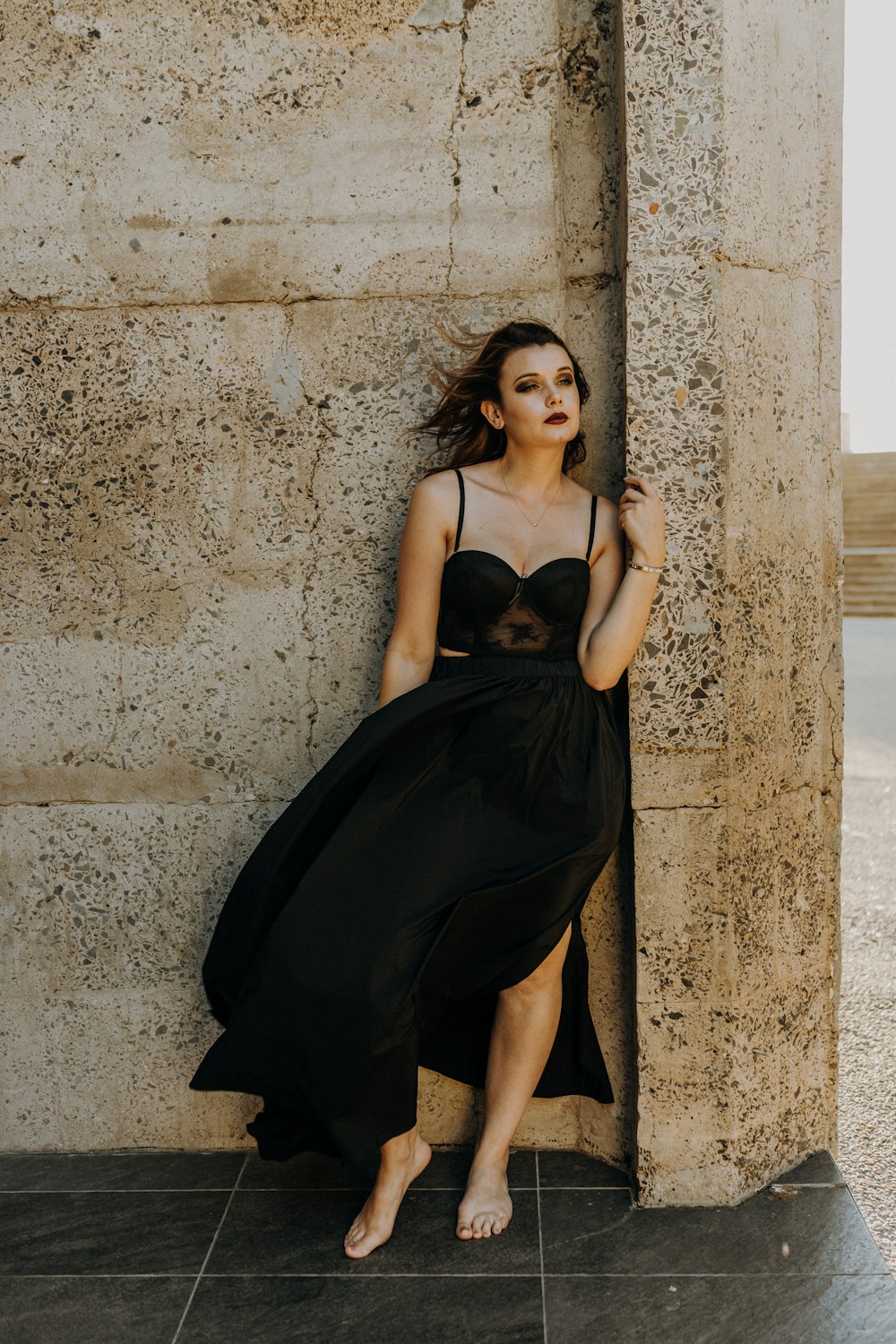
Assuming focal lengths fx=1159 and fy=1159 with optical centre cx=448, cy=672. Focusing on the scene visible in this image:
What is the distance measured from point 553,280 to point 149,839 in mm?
1642

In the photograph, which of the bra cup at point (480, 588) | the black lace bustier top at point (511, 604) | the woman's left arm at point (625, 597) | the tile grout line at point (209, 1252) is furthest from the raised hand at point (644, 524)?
the tile grout line at point (209, 1252)

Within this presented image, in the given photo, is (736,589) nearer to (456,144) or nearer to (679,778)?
(679,778)

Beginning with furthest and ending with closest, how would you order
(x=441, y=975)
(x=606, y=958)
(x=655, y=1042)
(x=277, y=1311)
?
(x=606, y=958), (x=655, y=1042), (x=441, y=975), (x=277, y=1311)

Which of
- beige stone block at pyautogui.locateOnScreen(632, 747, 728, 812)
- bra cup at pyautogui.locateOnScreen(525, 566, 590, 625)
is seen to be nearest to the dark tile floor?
beige stone block at pyautogui.locateOnScreen(632, 747, 728, 812)

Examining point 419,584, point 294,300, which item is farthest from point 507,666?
point 294,300

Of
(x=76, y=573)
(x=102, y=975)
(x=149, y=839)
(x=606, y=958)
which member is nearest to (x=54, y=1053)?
(x=102, y=975)

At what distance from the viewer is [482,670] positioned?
98.3 inches

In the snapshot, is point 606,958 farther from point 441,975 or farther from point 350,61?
point 350,61

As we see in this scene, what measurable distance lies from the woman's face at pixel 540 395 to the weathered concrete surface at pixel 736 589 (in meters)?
0.14

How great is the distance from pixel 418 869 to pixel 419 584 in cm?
60

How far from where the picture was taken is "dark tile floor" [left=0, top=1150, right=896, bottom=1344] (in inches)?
86.8

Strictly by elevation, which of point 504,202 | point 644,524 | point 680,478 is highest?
point 504,202

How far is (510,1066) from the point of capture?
8.52 feet

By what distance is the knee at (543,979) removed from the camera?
→ 8.37 ft
